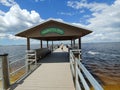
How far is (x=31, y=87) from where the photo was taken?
22.2 feet

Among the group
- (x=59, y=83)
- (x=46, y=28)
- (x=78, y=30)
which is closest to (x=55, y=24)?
(x=46, y=28)

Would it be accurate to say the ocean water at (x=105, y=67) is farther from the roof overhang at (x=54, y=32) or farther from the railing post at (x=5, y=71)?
the railing post at (x=5, y=71)

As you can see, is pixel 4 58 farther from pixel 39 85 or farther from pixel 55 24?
pixel 55 24

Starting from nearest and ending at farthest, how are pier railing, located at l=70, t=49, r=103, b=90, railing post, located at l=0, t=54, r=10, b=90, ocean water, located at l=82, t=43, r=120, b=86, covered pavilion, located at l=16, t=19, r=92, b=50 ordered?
pier railing, located at l=70, t=49, r=103, b=90 < railing post, located at l=0, t=54, r=10, b=90 < covered pavilion, located at l=16, t=19, r=92, b=50 < ocean water, located at l=82, t=43, r=120, b=86

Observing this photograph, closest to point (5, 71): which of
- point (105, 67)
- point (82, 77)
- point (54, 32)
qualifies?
point (82, 77)

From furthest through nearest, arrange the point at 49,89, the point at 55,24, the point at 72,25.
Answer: the point at 55,24 < the point at 72,25 < the point at 49,89

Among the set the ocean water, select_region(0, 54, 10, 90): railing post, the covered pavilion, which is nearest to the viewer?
select_region(0, 54, 10, 90): railing post

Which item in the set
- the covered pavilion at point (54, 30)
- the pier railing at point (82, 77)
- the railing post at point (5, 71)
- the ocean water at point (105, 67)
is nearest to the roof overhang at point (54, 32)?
the covered pavilion at point (54, 30)

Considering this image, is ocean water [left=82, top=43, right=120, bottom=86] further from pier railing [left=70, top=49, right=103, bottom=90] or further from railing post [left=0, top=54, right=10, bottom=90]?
railing post [left=0, top=54, right=10, bottom=90]

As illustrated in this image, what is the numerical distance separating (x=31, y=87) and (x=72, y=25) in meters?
7.81

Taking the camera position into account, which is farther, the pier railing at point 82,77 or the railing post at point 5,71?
the railing post at point 5,71

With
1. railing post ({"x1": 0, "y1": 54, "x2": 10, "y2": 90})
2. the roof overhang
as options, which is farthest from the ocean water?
railing post ({"x1": 0, "y1": 54, "x2": 10, "y2": 90})

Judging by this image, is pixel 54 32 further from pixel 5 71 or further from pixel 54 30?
pixel 5 71

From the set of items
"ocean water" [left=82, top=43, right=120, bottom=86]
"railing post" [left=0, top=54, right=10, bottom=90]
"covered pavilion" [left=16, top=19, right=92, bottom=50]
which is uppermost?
"covered pavilion" [left=16, top=19, right=92, bottom=50]
